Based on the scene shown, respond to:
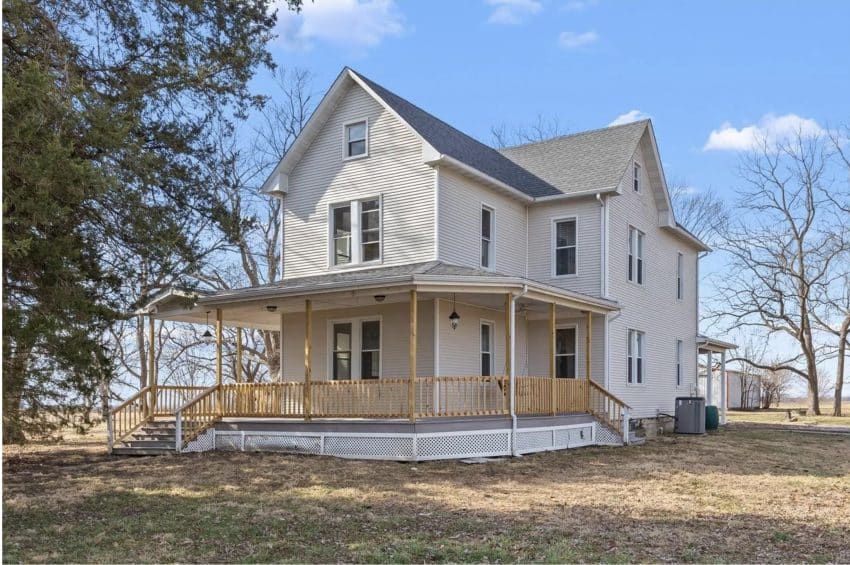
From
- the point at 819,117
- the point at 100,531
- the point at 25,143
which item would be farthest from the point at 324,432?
the point at 819,117

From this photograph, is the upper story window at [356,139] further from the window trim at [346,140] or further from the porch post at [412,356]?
the porch post at [412,356]

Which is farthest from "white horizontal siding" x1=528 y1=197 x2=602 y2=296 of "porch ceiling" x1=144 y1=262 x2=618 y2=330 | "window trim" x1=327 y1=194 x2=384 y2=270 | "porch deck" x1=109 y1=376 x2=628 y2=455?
"window trim" x1=327 y1=194 x2=384 y2=270

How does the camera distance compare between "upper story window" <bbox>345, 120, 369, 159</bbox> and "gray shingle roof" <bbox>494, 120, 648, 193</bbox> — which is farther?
"gray shingle roof" <bbox>494, 120, 648, 193</bbox>

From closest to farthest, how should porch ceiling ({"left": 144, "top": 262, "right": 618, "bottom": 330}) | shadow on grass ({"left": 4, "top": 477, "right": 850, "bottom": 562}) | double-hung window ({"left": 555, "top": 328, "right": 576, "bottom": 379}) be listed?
shadow on grass ({"left": 4, "top": 477, "right": 850, "bottom": 562}) < porch ceiling ({"left": 144, "top": 262, "right": 618, "bottom": 330}) < double-hung window ({"left": 555, "top": 328, "right": 576, "bottom": 379})

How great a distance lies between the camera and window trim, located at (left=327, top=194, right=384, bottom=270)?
1827 centimetres

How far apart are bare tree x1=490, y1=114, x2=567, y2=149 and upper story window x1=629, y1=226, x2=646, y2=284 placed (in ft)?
67.3

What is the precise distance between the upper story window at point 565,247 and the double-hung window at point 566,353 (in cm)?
153

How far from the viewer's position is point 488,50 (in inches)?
969

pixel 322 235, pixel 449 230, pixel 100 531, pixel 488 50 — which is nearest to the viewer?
pixel 100 531

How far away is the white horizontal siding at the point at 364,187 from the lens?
17734mm

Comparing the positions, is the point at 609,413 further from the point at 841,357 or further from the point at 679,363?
the point at 841,357

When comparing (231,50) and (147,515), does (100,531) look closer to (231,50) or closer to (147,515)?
(147,515)

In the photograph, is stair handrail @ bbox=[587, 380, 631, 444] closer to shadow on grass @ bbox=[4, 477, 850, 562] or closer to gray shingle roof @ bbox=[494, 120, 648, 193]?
gray shingle roof @ bbox=[494, 120, 648, 193]

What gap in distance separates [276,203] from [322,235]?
12.2m
